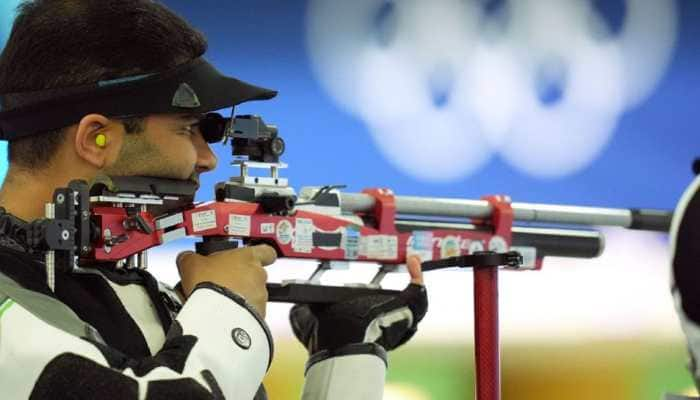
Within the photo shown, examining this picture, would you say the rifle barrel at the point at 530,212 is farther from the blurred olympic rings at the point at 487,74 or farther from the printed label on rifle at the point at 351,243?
the blurred olympic rings at the point at 487,74

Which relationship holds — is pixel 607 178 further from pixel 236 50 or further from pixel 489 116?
pixel 236 50

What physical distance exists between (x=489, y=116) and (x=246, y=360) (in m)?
1.35

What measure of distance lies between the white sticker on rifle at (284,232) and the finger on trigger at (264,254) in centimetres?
8

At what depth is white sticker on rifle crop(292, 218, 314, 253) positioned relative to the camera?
1522 mm

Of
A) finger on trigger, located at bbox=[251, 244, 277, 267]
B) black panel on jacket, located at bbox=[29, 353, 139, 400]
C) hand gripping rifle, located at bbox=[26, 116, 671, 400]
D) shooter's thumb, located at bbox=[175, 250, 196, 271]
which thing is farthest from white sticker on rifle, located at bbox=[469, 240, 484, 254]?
black panel on jacket, located at bbox=[29, 353, 139, 400]

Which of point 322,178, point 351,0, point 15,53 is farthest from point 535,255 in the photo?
point 15,53

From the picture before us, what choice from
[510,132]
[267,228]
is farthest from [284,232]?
[510,132]

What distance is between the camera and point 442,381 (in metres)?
2.34

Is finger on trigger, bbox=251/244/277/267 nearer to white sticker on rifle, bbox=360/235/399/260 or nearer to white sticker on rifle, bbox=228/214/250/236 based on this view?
white sticker on rifle, bbox=228/214/250/236

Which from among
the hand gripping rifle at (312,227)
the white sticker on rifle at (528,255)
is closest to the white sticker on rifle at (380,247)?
the hand gripping rifle at (312,227)

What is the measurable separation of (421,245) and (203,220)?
0.47 m

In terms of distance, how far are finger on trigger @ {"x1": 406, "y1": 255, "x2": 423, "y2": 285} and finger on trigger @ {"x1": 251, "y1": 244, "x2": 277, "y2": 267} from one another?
303 millimetres

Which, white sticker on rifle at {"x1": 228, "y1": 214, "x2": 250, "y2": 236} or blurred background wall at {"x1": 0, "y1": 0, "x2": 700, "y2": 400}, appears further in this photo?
blurred background wall at {"x1": 0, "y1": 0, "x2": 700, "y2": 400}

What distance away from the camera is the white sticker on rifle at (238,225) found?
55.2 inches
